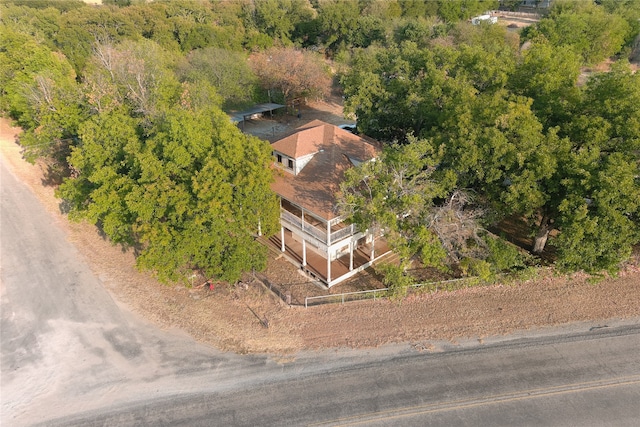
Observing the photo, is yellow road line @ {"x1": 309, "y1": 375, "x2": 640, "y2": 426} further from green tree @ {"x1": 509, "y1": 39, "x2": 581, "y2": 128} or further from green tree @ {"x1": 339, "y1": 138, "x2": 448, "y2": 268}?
green tree @ {"x1": 509, "y1": 39, "x2": 581, "y2": 128}

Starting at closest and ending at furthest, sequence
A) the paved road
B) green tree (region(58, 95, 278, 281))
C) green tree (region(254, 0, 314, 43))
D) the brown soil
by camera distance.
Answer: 1. the paved road
2. the brown soil
3. green tree (region(58, 95, 278, 281))
4. green tree (region(254, 0, 314, 43))

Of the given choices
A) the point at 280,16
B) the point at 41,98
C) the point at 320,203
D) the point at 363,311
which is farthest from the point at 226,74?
the point at 280,16

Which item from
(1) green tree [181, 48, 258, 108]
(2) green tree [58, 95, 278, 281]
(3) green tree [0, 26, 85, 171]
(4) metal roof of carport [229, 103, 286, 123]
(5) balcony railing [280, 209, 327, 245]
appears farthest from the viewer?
(4) metal roof of carport [229, 103, 286, 123]

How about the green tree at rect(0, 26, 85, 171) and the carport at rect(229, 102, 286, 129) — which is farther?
the carport at rect(229, 102, 286, 129)

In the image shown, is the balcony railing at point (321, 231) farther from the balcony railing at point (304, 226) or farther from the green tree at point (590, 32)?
the green tree at point (590, 32)

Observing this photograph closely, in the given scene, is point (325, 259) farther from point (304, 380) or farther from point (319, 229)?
point (304, 380)

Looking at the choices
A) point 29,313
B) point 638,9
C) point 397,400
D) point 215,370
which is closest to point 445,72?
point 397,400

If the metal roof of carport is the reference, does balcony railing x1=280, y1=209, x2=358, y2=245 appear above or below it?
above

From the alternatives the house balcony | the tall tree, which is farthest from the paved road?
the tall tree

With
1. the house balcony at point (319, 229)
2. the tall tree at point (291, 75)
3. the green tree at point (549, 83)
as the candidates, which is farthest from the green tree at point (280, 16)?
the house balcony at point (319, 229)
